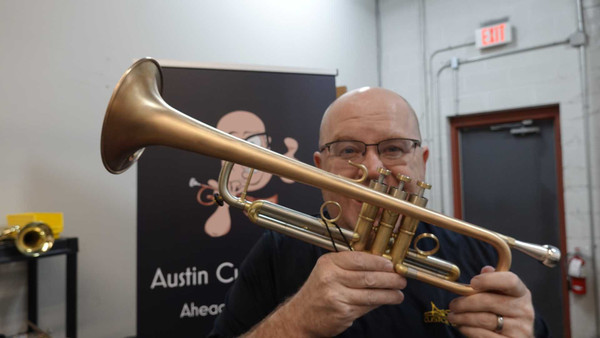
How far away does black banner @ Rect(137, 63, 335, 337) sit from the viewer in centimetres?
192

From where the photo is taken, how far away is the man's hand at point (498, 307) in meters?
0.79

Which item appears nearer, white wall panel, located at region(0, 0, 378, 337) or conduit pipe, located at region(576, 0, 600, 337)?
white wall panel, located at region(0, 0, 378, 337)

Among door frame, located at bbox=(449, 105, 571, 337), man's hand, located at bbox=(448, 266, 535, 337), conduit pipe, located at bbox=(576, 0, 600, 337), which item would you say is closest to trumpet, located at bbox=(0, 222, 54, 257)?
man's hand, located at bbox=(448, 266, 535, 337)

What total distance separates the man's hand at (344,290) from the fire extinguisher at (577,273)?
268cm

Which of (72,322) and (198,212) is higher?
Answer: (198,212)

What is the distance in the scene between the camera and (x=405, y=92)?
371cm

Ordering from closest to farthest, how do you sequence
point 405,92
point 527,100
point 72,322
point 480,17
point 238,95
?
point 72,322, point 238,95, point 527,100, point 480,17, point 405,92

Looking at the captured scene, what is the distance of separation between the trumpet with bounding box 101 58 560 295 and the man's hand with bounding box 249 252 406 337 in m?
0.05

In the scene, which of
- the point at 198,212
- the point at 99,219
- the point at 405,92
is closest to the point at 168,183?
the point at 198,212

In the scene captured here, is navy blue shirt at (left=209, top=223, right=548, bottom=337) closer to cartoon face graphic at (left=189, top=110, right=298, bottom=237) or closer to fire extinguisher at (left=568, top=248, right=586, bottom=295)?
cartoon face graphic at (left=189, top=110, right=298, bottom=237)

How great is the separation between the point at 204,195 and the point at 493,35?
9.06 ft

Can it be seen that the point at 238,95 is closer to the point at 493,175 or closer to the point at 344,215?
the point at 344,215

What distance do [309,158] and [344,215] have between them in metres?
1.17

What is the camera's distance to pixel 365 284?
2.54ft
